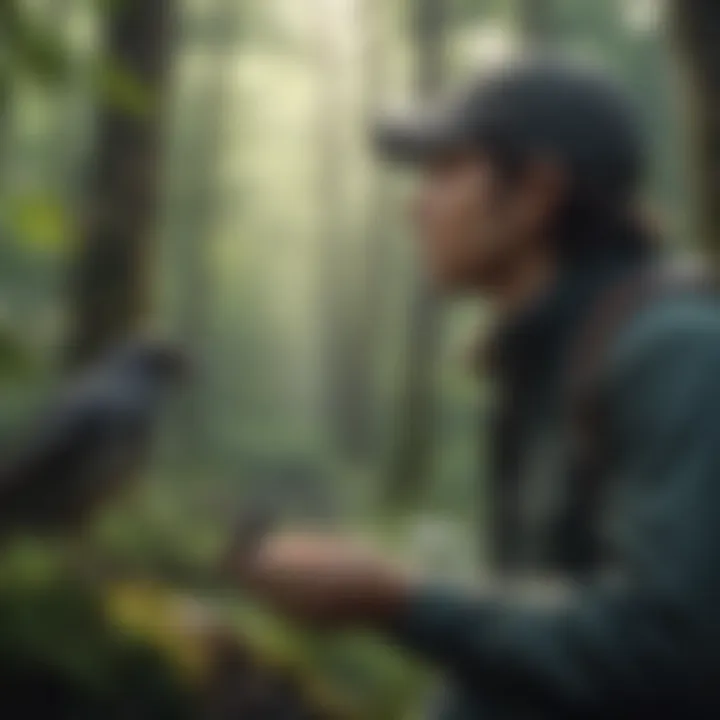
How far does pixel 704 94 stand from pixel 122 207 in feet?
2.78

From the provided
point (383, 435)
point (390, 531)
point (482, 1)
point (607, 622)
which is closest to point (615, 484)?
point (607, 622)

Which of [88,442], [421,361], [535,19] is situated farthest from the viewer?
[88,442]

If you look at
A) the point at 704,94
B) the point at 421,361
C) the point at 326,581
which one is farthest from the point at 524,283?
the point at 421,361

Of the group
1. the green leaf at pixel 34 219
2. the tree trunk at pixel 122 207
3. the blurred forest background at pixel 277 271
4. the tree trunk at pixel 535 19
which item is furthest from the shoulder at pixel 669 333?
the tree trunk at pixel 122 207

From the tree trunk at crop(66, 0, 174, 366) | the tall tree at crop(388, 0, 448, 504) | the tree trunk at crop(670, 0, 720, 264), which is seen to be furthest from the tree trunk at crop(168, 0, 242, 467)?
the tree trunk at crop(670, 0, 720, 264)

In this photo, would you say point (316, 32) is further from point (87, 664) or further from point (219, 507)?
point (87, 664)

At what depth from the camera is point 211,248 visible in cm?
238

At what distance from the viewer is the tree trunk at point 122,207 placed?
213 centimetres

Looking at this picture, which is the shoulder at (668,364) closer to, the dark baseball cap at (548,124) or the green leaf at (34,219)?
the dark baseball cap at (548,124)

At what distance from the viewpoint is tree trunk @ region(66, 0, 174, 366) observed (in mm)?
2133

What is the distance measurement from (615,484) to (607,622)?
6 centimetres

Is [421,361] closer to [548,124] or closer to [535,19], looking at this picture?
[535,19]

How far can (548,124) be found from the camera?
2.82 feet

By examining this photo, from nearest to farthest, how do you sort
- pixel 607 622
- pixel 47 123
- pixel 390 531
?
pixel 607 622, pixel 390 531, pixel 47 123
